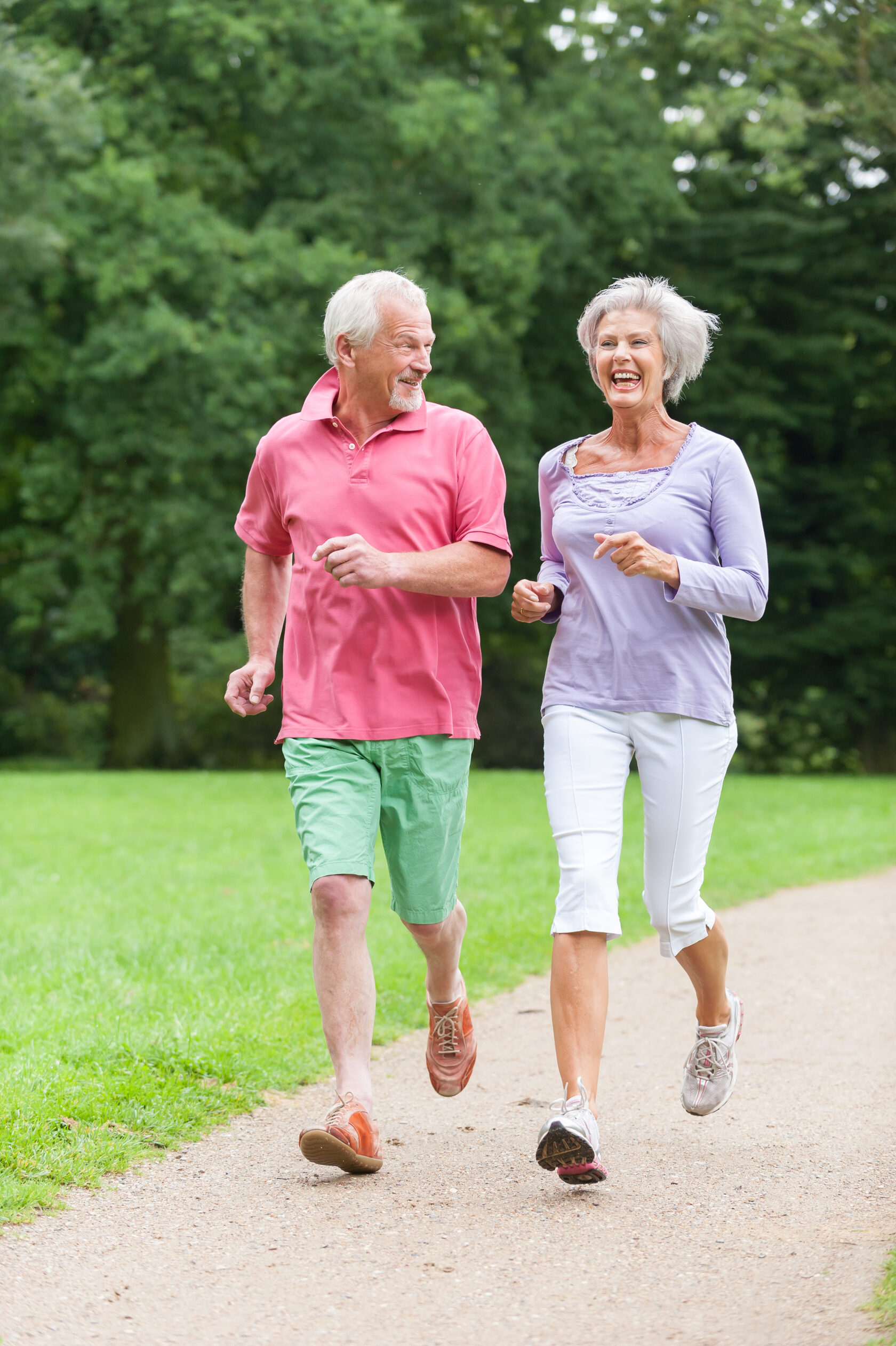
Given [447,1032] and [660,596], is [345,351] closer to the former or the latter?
[660,596]

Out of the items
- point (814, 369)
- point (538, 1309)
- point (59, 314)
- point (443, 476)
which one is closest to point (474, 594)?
point (443, 476)

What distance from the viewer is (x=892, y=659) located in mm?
26984

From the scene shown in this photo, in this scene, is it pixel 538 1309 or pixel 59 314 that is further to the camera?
pixel 59 314

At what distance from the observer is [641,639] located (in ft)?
13.1

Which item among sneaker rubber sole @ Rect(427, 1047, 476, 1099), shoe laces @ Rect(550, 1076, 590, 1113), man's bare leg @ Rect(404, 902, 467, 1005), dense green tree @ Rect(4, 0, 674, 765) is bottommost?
sneaker rubber sole @ Rect(427, 1047, 476, 1099)

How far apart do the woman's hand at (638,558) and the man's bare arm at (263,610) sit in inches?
39.9

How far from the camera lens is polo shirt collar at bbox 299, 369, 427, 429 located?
4.11 meters

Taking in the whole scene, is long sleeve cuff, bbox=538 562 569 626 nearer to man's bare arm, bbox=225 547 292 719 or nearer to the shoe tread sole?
man's bare arm, bbox=225 547 292 719

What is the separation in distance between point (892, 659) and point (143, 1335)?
25623 mm

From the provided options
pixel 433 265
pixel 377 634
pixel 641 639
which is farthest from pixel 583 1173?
pixel 433 265

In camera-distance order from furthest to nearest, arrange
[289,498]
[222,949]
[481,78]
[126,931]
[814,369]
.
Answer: [814,369]
[481,78]
[126,931]
[222,949]
[289,498]

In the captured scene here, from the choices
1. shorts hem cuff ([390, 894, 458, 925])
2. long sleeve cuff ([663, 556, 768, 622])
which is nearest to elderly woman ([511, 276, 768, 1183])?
long sleeve cuff ([663, 556, 768, 622])

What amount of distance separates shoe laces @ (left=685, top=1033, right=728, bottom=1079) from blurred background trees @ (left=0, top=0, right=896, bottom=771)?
10.4 metres

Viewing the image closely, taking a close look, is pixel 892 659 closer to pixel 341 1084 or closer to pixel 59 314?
pixel 59 314
